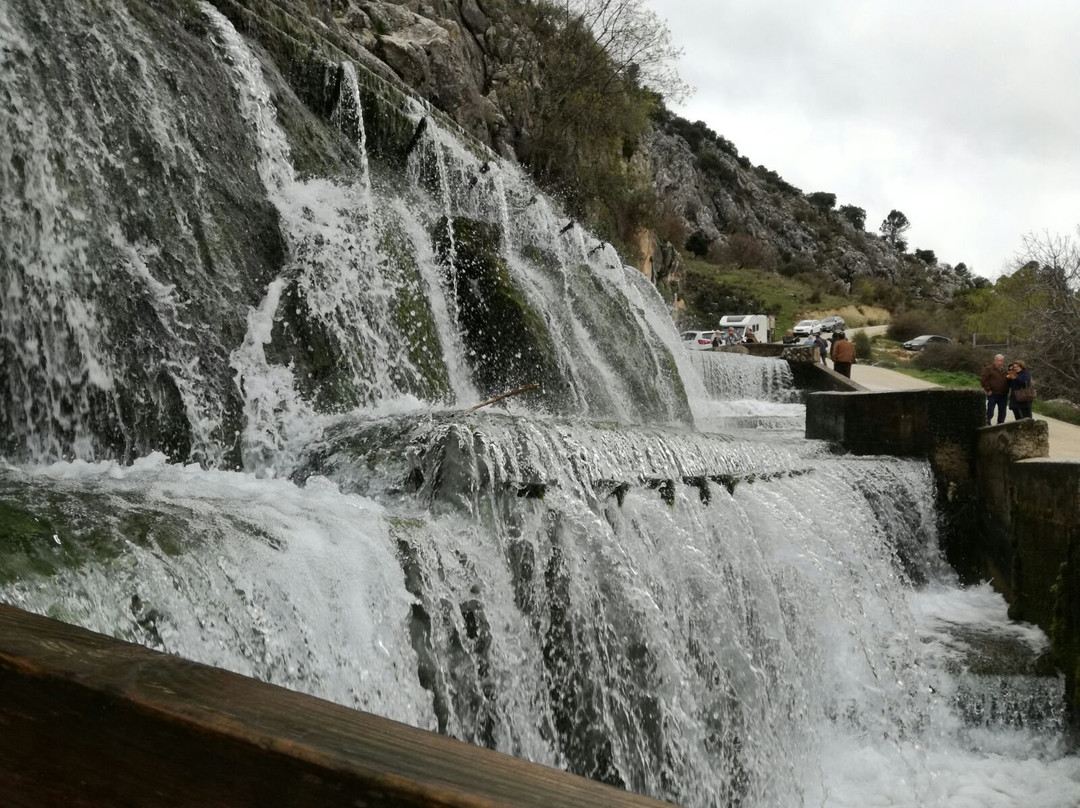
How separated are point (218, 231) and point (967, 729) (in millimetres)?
6321

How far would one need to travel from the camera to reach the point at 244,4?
29.9 ft

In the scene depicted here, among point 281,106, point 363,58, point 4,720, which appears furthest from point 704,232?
point 4,720

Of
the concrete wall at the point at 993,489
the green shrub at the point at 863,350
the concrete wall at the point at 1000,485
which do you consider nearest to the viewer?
the concrete wall at the point at 993,489

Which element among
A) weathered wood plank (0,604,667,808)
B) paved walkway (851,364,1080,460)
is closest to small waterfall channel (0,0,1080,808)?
weathered wood plank (0,604,667,808)

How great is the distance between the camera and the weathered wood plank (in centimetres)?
90

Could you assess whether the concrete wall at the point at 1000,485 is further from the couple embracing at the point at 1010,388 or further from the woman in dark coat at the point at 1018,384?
the woman in dark coat at the point at 1018,384

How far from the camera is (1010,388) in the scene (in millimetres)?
13125

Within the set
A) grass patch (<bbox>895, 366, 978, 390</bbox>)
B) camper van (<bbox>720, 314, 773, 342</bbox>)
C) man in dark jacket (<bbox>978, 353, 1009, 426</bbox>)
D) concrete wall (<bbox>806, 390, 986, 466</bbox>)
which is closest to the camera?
concrete wall (<bbox>806, 390, 986, 466</bbox>)

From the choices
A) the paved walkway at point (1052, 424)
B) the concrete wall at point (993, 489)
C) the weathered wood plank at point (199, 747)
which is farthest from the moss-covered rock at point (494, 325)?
the weathered wood plank at point (199, 747)

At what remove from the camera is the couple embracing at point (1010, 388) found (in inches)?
502

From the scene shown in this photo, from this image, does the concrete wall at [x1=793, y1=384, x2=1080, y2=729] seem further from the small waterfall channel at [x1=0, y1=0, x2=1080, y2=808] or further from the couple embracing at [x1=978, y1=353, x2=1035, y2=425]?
the couple embracing at [x1=978, y1=353, x2=1035, y2=425]

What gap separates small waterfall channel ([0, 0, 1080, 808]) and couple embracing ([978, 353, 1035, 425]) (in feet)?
16.1

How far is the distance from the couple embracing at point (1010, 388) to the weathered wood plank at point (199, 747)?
12.8 m

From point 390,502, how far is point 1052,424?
15.1 metres
